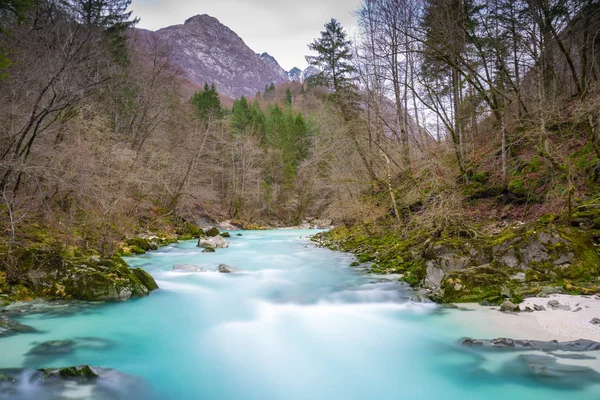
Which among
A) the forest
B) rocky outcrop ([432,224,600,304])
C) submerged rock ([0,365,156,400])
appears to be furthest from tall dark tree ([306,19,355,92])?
submerged rock ([0,365,156,400])

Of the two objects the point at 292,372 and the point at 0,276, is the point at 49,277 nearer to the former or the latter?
the point at 0,276

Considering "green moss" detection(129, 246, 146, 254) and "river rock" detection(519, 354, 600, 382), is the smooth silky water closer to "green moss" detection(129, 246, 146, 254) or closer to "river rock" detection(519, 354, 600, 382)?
"river rock" detection(519, 354, 600, 382)

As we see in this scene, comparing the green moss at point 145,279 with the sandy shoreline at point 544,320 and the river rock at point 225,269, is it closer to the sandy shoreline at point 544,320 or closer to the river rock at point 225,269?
the river rock at point 225,269

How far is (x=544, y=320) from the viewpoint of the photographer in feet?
15.4

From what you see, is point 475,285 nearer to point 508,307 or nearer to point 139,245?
point 508,307

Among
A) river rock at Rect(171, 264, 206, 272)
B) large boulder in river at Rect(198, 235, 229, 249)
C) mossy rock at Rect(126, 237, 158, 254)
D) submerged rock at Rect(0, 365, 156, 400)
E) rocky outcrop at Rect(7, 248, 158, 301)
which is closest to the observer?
submerged rock at Rect(0, 365, 156, 400)

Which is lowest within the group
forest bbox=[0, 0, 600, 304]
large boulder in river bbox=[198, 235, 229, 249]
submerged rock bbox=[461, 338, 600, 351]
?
submerged rock bbox=[461, 338, 600, 351]

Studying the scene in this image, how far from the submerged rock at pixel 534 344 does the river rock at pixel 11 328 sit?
6.17 meters

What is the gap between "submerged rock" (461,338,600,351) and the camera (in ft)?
12.9

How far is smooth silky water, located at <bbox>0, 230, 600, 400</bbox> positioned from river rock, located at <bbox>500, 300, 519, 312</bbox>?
69cm

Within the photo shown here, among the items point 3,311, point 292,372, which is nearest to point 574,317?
point 292,372

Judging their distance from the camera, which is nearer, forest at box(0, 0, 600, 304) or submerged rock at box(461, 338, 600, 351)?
submerged rock at box(461, 338, 600, 351)

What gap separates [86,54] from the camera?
27.2 feet

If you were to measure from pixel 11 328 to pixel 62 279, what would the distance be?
75.0 inches
